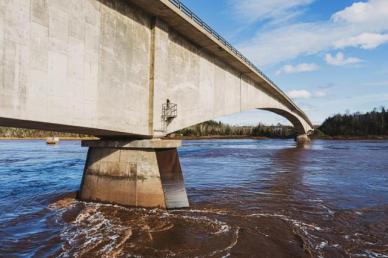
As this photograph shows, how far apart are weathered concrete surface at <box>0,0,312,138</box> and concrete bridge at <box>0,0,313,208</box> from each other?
3cm

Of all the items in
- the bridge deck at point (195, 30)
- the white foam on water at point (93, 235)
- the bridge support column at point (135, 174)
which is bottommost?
the white foam on water at point (93, 235)

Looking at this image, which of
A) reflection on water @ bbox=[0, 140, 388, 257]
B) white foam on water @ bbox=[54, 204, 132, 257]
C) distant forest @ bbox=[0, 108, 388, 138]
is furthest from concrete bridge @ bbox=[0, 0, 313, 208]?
distant forest @ bbox=[0, 108, 388, 138]

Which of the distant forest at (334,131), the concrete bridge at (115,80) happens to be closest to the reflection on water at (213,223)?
the concrete bridge at (115,80)

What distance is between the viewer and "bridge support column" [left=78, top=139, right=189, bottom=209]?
1486 cm

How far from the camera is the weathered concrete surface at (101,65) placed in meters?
9.86

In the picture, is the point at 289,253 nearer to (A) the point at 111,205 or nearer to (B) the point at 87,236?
(B) the point at 87,236

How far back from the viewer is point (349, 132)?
134 metres

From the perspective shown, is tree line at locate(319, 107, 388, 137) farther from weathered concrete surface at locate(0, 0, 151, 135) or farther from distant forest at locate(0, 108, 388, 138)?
weathered concrete surface at locate(0, 0, 151, 135)

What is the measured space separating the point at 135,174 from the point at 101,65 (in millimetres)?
5134

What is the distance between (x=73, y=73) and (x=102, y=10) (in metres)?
3.19

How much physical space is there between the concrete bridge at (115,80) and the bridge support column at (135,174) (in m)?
0.05

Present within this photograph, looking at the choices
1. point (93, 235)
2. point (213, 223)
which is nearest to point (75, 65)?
point (93, 235)

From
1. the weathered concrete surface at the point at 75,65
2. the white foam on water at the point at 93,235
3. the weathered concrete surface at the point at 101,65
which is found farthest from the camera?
the white foam on water at the point at 93,235

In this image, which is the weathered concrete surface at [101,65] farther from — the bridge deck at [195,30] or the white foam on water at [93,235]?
the white foam on water at [93,235]
